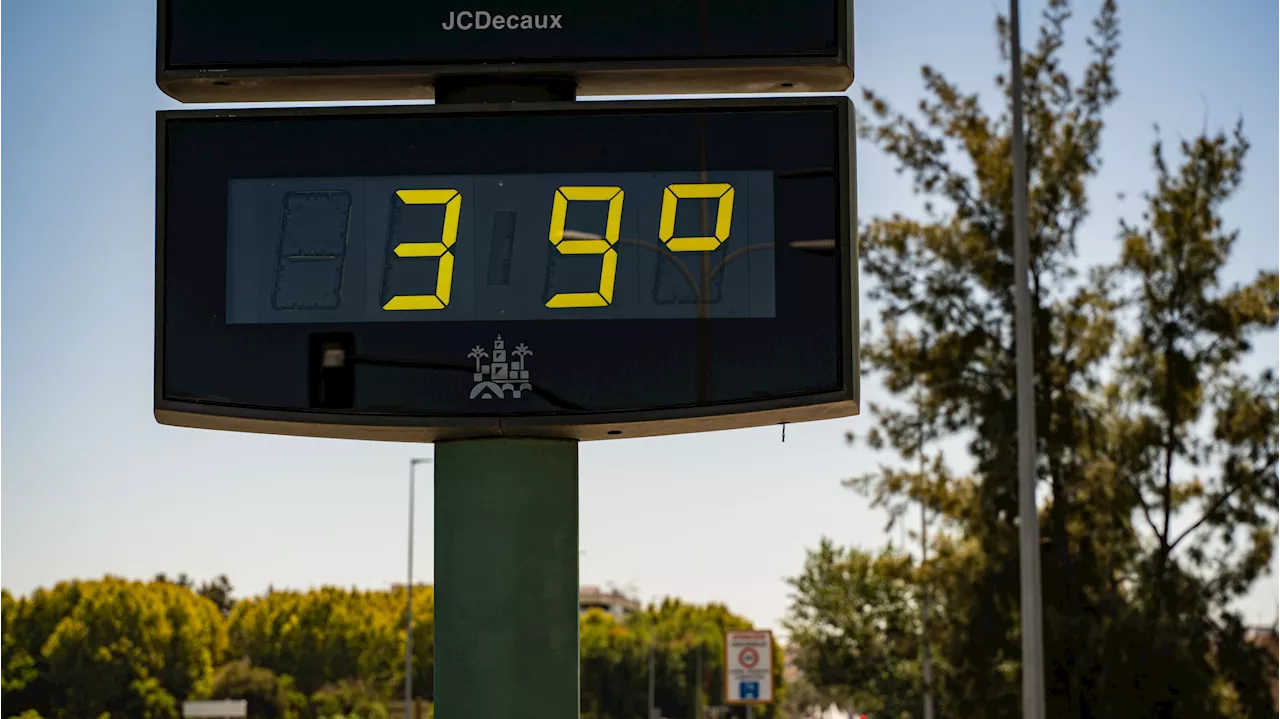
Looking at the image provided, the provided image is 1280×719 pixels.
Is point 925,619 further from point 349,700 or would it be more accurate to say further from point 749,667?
point 349,700

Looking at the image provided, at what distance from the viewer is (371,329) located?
7.17 meters

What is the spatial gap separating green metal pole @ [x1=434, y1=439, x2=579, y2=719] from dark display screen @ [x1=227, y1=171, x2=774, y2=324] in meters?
0.69

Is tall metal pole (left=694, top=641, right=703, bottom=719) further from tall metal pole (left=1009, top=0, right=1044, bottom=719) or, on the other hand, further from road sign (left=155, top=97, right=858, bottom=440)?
road sign (left=155, top=97, right=858, bottom=440)

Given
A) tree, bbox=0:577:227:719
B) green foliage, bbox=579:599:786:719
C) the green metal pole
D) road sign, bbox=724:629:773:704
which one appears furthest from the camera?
green foliage, bbox=579:599:786:719

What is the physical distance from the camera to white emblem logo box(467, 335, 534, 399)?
7164mm

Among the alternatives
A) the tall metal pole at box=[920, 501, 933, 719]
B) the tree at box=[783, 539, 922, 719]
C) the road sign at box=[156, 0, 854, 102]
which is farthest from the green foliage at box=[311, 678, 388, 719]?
the road sign at box=[156, 0, 854, 102]

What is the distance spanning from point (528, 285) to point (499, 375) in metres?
0.39

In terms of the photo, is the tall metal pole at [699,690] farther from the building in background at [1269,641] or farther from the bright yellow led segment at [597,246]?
the bright yellow led segment at [597,246]

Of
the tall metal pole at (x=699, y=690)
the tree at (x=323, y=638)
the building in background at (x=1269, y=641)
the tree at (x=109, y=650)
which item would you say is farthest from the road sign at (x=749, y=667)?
the tree at (x=323, y=638)

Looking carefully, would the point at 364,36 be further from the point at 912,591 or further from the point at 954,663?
the point at 912,591

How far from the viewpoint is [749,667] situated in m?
32.3

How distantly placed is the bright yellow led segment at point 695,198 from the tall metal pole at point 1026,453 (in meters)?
14.5

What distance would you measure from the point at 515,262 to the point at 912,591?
103 feet

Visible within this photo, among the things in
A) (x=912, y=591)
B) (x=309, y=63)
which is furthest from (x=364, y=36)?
(x=912, y=591)
